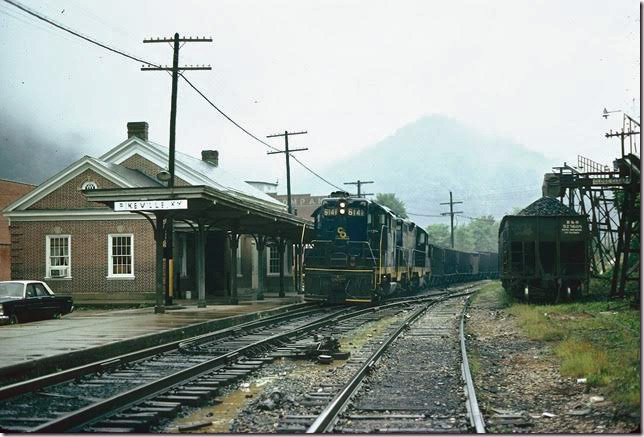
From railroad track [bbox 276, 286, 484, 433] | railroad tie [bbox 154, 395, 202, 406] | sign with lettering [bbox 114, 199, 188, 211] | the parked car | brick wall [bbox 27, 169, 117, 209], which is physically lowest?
railroad track [bbox 276, 286, 484, 433]

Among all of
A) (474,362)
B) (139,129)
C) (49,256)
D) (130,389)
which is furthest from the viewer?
(139,129)

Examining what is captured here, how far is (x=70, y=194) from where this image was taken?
2978cm

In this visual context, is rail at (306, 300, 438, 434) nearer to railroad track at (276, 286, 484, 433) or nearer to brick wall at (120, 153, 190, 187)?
railroad track at (276, 286, 484, 433)

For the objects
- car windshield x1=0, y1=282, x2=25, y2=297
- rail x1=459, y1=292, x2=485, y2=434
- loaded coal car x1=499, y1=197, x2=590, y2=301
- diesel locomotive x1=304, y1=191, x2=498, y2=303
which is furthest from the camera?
diesel locomotive x1=304, y1=191, x2=498, y2=303

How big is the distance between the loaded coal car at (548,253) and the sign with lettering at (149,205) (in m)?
10.3

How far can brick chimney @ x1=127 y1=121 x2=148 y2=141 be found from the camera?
116ft

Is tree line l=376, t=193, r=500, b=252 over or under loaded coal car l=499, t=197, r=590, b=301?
over

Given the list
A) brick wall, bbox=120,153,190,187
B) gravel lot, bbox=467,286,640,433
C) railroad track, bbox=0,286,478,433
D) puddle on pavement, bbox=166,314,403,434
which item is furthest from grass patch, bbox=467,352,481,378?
brick wall, bbox=120,153,190,187

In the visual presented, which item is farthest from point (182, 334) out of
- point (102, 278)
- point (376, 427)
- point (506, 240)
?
point (102, 278)

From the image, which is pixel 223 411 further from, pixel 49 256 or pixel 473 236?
pixel 473 236

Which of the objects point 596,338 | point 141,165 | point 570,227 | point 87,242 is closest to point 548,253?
point 570,227

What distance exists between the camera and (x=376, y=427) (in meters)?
7.00

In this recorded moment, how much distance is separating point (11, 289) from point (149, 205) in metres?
4.28

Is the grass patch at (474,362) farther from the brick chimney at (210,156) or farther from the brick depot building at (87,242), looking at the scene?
the brick chimney at (210,156)
